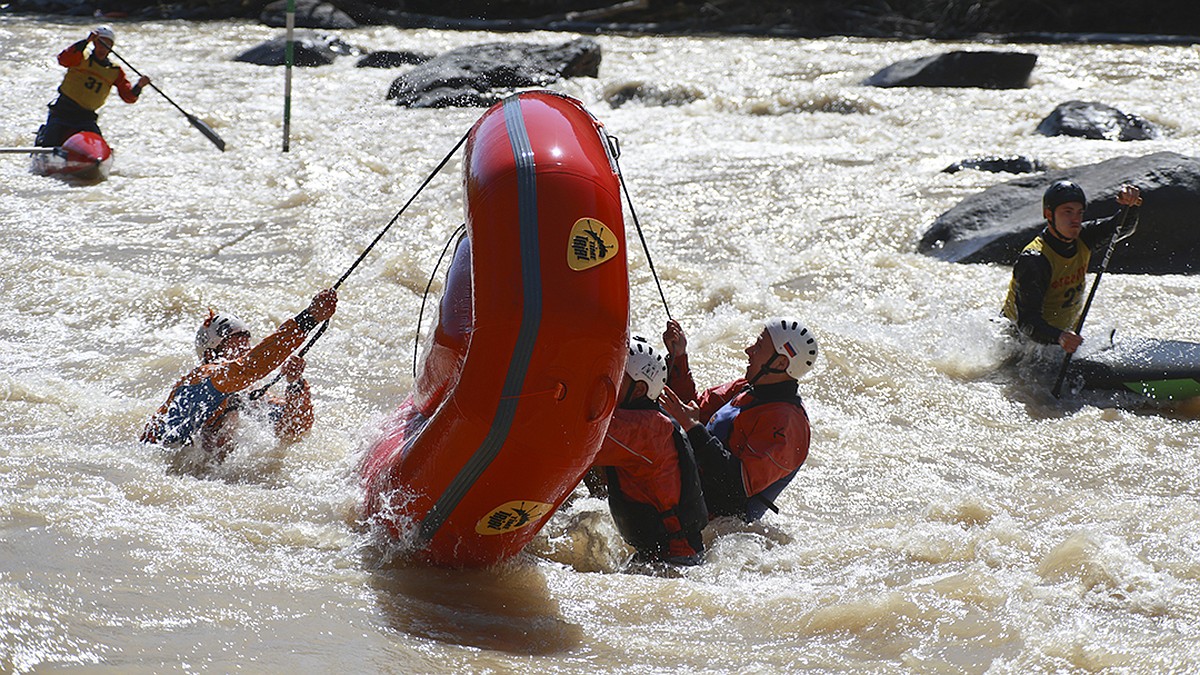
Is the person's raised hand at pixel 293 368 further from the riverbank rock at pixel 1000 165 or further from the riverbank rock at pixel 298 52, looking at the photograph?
the riverbank rock at pixel 298 52

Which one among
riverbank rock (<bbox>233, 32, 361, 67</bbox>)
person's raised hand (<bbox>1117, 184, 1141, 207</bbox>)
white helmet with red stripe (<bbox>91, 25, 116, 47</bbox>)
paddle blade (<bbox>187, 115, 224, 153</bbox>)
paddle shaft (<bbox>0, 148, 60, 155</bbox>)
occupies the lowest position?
riverbank rock (<bbox>233, 32, 361, 67</bbox>)

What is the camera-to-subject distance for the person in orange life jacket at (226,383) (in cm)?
454

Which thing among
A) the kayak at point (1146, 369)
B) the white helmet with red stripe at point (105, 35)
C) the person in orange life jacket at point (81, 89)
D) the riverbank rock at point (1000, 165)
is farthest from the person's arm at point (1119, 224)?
the white helmet with red stripe at point (105, 35)

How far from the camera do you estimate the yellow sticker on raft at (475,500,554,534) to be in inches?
141

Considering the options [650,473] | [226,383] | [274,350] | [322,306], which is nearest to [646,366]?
[650,473]

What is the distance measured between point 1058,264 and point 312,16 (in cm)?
1335

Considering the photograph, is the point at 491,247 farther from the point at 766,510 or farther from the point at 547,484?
the point at 766,510

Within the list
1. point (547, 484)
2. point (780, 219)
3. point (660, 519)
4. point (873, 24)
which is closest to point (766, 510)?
point (660, 519)

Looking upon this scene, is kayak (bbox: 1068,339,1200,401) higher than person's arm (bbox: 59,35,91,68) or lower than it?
lower

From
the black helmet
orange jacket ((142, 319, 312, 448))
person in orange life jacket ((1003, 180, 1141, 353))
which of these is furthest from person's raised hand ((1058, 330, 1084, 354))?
orange jacket ((142, 319, 312, 448))

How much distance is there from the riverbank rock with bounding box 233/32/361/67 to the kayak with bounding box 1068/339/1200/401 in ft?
34.6

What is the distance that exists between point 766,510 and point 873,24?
14828 millimetres

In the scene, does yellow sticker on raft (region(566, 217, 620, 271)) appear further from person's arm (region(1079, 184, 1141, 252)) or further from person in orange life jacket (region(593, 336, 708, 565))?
person's arm (region(1079, 184, 1141, 252))

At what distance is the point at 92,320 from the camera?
6633 mm
